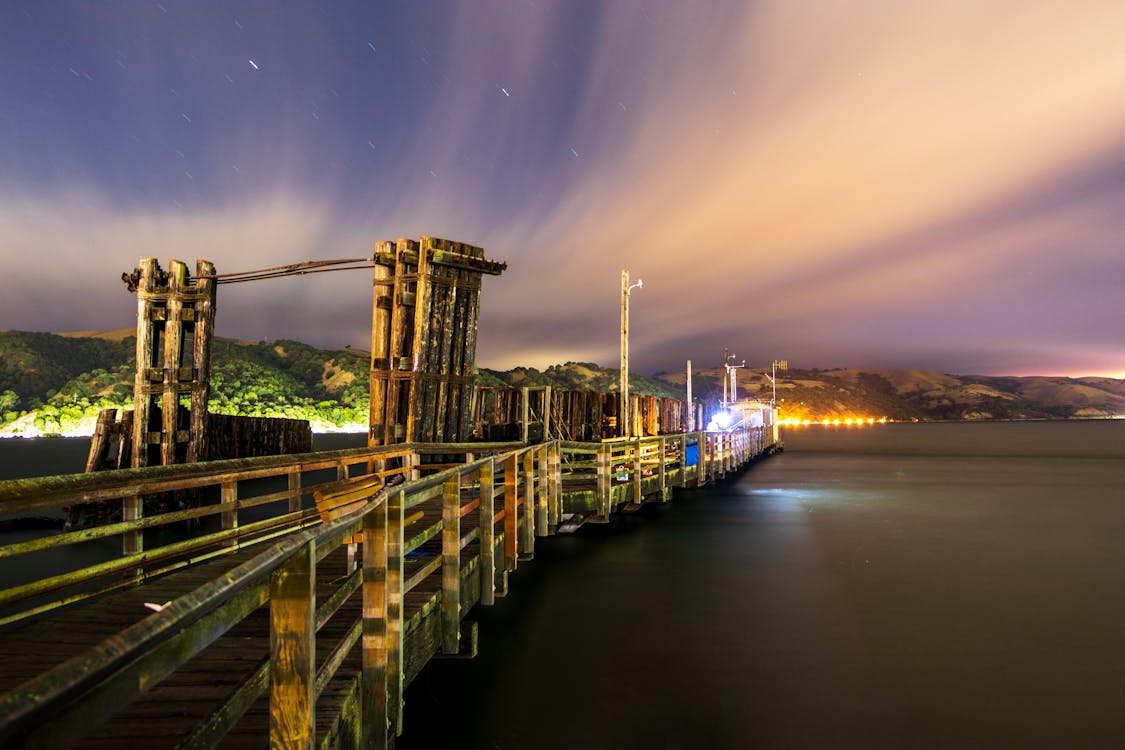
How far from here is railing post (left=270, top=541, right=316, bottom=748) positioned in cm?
233

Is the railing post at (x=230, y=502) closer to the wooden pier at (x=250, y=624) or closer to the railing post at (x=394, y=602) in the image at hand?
the wooden pier at (x=250, y=624)

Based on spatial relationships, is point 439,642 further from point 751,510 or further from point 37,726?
point 751,510

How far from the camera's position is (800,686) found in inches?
257

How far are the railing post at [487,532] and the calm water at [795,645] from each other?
24.9 inches

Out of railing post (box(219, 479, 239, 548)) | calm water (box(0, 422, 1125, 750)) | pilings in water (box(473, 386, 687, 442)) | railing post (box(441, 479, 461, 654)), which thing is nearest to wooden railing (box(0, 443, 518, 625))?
railing post (box(219, 479, 239, 548))

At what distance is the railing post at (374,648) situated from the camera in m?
3.88

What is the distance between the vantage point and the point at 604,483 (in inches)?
618

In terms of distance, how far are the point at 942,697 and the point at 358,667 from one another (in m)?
5.15

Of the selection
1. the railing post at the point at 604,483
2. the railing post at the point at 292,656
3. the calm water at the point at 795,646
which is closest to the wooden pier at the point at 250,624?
the railing post at the point at 292,656

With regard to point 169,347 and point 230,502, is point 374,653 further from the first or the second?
point 169,347

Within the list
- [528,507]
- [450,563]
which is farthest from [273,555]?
[528,507]

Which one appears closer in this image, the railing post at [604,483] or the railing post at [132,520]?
the railing post at [132,520]

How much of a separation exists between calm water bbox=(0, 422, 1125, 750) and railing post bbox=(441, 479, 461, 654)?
1.61 feet

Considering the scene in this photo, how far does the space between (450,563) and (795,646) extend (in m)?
4.28
